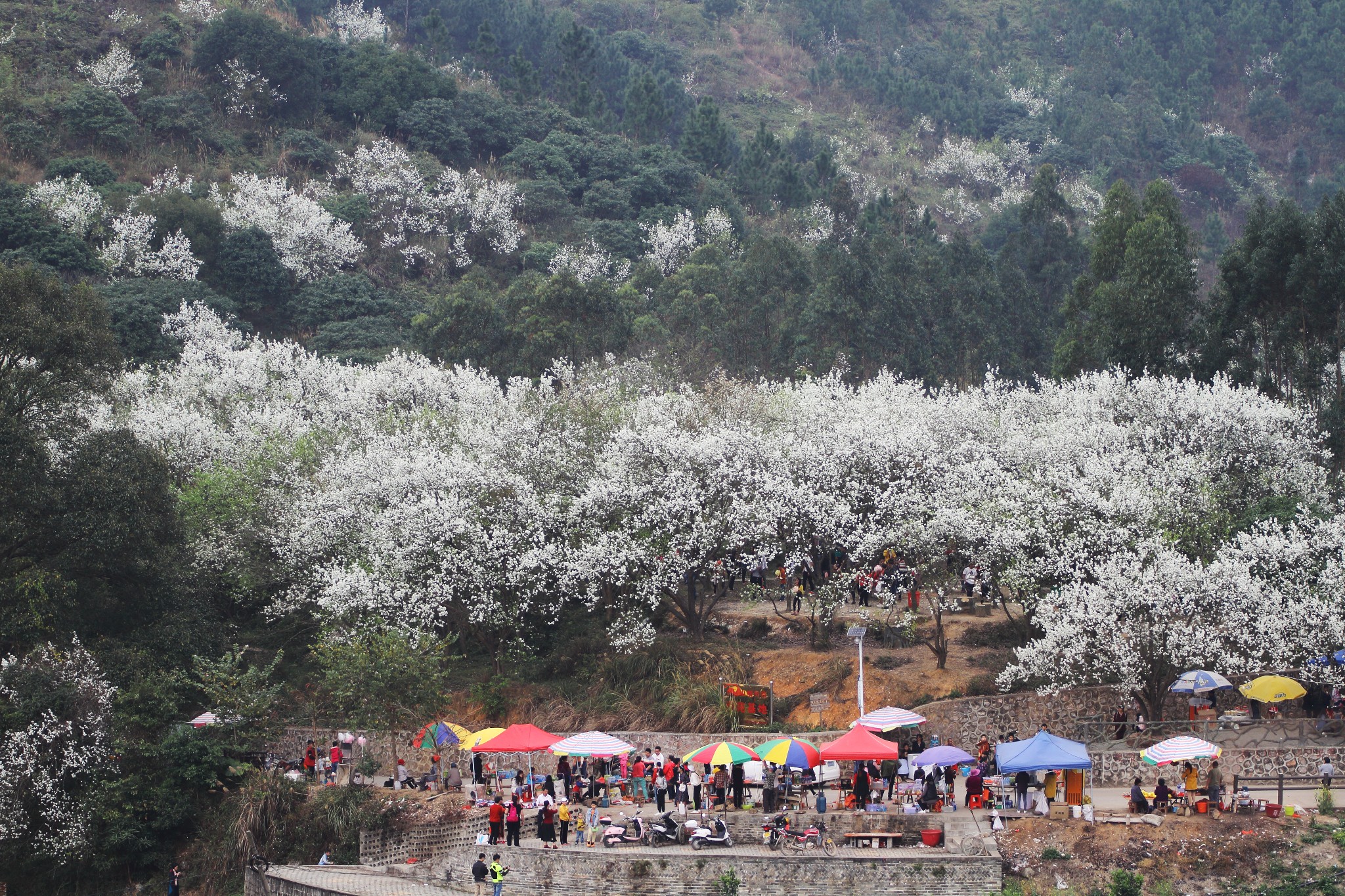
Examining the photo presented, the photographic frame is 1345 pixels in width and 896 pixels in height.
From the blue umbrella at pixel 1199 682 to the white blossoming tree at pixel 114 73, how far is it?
84184mm

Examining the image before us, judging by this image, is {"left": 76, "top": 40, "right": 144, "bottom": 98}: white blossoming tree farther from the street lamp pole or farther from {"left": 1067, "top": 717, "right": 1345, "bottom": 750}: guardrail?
{"left": 1067, "top": 717, "right": 1345, "bottom": 750}: guardrail

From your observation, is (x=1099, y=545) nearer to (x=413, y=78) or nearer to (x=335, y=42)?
(x=413, y=78)

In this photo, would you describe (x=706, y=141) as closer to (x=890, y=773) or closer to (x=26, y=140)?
(x=26, y=140)

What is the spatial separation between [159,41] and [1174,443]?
269 feet

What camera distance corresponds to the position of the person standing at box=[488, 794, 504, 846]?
29.9m

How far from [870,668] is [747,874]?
10.6 meters

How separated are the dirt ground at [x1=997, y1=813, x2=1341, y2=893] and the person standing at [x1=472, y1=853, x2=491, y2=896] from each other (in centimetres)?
1035

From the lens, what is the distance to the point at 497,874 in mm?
28609

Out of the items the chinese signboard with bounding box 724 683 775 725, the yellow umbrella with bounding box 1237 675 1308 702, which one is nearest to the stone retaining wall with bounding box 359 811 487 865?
the chinese signboard with bounding box 724 683 775 725

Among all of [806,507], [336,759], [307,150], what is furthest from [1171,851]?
[307,150]

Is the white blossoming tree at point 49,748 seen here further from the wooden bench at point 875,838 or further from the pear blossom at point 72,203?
the pear blossom at point 72,203

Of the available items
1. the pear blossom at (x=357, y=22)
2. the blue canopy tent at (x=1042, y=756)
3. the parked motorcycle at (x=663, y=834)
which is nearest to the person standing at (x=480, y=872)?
the parked motorcycle at (x=663, y=834)

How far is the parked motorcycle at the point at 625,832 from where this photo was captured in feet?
94.9

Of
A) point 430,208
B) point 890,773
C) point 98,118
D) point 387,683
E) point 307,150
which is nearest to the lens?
point 890,773
